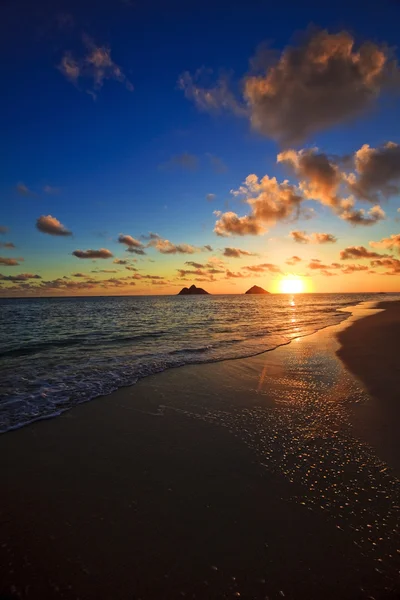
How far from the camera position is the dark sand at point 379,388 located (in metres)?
5.72

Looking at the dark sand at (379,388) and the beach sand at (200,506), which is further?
the dark sand at (379,388)

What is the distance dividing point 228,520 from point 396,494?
2445mm

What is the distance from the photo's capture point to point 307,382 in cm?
995

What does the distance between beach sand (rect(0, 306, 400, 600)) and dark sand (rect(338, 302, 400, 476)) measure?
0.56 feet

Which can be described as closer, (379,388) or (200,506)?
(200,506)

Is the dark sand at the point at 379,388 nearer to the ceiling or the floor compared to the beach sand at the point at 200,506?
nearer to the ceiling

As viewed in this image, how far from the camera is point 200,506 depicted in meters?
4.07

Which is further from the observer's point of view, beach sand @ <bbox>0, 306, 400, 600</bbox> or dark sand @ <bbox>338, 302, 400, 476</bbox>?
dark sand @ <bbox>338, 302, 400, 476</bbox>

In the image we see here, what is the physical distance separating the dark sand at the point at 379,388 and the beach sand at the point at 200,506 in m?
0.17

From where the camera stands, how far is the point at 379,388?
8.98 metres

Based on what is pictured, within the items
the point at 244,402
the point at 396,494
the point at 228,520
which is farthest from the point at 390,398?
the point at 228,520

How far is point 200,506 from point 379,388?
7.42 metres

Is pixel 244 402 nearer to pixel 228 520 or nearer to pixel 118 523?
pixel 228 520

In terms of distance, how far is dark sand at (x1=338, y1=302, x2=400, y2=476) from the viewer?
225 inches
